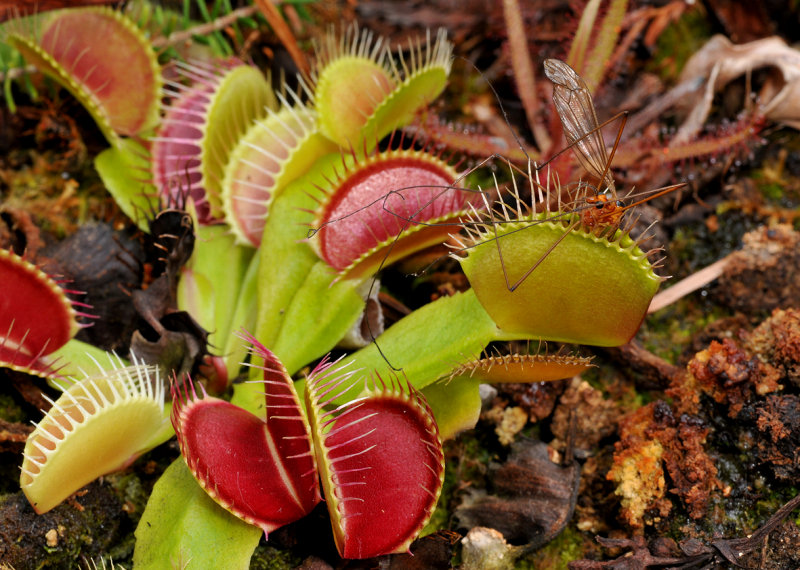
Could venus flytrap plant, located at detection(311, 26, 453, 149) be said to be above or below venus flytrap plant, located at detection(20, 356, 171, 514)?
above

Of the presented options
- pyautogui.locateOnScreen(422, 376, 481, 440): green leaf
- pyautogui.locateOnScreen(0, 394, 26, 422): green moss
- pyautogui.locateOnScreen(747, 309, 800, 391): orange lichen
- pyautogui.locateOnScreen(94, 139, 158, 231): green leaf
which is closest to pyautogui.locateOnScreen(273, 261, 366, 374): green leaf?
pyautogui.locateOnScreen(422, 376, 481, 440): green leaf

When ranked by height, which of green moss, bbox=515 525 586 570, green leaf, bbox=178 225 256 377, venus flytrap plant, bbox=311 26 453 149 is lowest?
green moss, bbox=515 525 586 570

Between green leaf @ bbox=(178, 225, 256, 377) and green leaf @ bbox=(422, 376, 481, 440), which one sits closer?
green leaf @ bbox=(422, 376, 481, 440)

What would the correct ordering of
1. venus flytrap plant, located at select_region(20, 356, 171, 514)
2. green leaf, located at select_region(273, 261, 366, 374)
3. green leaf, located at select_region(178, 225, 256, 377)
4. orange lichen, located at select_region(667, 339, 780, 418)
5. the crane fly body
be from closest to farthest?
Result: venus flytrap plant, located at select_region(20, 356, 171, 514) → the crane fly body → orange lichen, located at select_region(667, 339, 780, 418) → green leaf, located at select_region(273, 261, 366, 374) → green leaf, located at select_region(178, 225, 256, 377)

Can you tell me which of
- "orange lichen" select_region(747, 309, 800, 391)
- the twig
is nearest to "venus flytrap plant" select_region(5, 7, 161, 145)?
the twig

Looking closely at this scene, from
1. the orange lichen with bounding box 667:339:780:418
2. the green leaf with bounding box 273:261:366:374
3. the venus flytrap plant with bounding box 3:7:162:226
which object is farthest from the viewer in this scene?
the venus flytrap plant with bounding box 3:7:162:226

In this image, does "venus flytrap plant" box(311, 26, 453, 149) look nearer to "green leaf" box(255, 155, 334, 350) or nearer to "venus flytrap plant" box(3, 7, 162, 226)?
"green leaf" box(255, 155, 334, 350)

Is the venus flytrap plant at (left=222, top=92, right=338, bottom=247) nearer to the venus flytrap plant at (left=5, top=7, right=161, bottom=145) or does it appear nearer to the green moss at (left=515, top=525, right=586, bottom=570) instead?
the venus flytrap plant at (left=5, top=7, right=161, bottom=145)

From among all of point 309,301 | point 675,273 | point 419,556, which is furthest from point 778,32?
point 419,556
